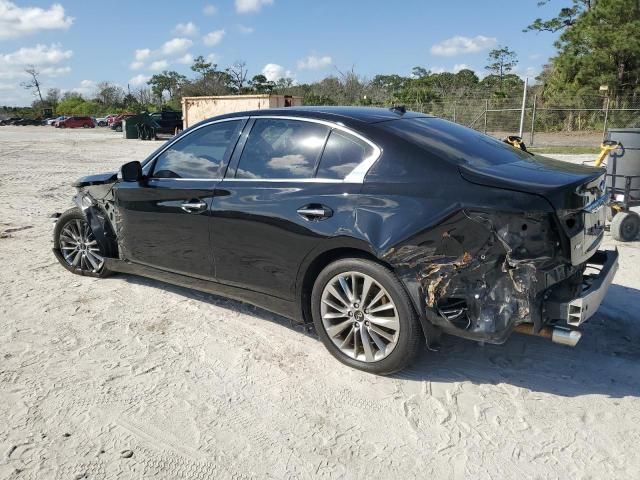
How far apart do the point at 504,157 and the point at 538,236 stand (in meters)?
0.91

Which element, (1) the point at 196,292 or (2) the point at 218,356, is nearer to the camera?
(2) the point at 218,356


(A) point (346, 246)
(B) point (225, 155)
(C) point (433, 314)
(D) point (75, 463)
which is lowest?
(D) point (75, 463)

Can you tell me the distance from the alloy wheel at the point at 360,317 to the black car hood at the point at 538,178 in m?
0.90

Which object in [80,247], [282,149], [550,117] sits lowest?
[80,247]

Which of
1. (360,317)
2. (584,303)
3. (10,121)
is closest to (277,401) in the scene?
(360,317)

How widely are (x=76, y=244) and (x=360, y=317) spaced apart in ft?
11.4

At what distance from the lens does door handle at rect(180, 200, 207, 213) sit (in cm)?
422

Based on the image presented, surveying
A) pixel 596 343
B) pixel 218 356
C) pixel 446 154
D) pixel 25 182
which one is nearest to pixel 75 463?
pixel 218 356

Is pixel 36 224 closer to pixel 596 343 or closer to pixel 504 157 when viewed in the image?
pixel 504 157

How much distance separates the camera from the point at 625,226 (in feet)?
22.2

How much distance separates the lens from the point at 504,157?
374 centimetres

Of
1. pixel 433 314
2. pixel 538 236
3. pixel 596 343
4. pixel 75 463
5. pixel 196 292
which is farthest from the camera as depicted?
pixel 196 292

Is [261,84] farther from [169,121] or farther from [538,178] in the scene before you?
[538,178]

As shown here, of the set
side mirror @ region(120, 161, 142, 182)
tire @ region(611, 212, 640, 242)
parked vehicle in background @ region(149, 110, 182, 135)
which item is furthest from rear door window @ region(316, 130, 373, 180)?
parked vehicle in background @ region(149, 110, 182, 135)
